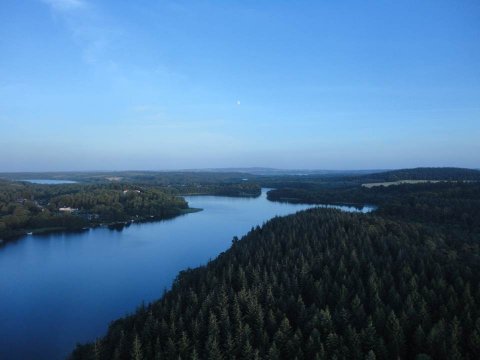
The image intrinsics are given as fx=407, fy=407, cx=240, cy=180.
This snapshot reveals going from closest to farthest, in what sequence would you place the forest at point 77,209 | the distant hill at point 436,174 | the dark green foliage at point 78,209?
the forest at point 77,209
the dark green foliage at point 78,209
the distant hill at point 436,174

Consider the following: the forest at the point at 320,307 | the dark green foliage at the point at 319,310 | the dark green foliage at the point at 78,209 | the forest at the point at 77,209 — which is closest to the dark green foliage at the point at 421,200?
the forest at the point at 320,307

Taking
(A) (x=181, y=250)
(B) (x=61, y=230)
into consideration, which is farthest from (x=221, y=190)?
(A) (x=181, y=250)

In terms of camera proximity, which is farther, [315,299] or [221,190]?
[221,190]

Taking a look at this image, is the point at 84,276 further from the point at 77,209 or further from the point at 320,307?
the point at 77,209

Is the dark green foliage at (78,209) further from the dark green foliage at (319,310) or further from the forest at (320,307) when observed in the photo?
the dark green foliage at (319,310)

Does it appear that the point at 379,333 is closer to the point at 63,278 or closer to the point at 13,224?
the point at 63,278

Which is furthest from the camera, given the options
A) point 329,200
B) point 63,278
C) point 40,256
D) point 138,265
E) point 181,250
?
point 329,200
